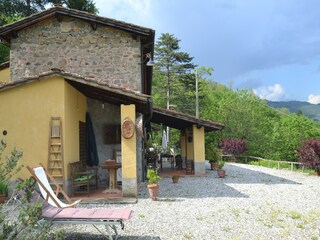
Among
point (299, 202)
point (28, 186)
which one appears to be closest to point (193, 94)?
point (299, 202)

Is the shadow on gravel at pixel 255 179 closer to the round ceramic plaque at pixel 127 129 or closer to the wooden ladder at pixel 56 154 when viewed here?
the round ceramic plaque at pixel 127 129

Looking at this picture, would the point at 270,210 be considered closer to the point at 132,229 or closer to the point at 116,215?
the point at 132,229

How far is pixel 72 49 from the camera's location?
1181 centimetres

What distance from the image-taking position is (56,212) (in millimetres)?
4988

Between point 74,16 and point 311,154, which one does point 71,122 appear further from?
point 311,154

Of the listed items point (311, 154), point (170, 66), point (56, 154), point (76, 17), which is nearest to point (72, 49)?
point (76, 17)

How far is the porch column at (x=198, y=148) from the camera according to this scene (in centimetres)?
1452

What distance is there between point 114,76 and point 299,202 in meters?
7.28

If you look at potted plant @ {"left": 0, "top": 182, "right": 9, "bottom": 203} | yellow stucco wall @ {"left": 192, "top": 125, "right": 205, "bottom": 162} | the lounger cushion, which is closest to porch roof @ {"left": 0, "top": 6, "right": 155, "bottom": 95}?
yellow stucco wall @ {"left": 192, "top": 125, "right": 205, "bottom": 162}

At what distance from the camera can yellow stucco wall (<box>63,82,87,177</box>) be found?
8.58 metres

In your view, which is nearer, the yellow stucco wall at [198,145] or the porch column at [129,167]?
the porch column at [129,167]

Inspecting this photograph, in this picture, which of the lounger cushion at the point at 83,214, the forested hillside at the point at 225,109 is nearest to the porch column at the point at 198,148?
the lounger cushion at the point at 83,214

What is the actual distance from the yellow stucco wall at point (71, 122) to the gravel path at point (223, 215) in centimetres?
220

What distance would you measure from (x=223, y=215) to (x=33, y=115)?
5.44 meters
